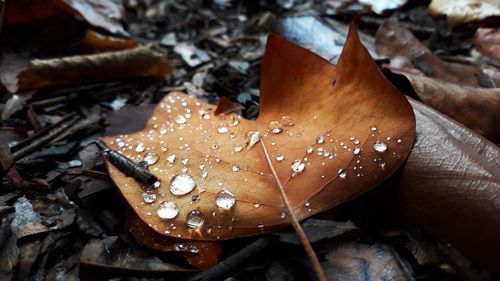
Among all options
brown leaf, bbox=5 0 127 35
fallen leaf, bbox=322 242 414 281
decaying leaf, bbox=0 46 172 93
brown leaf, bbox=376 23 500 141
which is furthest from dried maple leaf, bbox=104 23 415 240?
brown leaf, bbox=5 0 127 35

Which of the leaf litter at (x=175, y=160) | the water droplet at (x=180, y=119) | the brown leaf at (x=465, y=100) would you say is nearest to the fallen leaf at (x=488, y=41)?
the leaf litter at (x=175, y=160)

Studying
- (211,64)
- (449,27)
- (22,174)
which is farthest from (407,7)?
(22,174)

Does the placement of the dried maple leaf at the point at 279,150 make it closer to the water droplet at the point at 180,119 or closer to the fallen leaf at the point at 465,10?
the water droplet at the point at 180,119

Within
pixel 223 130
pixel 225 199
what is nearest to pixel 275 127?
pixel 223 130

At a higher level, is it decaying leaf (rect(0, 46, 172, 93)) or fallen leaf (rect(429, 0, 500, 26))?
fallen leaf (rect(429, 0, 500, 26))

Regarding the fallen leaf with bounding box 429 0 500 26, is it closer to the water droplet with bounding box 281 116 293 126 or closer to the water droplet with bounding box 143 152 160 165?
the water droplet with bounding box 281 116 293 126

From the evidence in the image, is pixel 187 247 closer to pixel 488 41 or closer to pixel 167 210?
pixel 167 210
